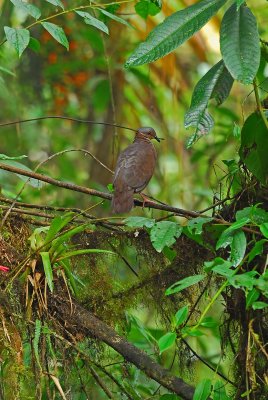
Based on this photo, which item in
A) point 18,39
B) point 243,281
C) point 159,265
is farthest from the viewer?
point 159,265

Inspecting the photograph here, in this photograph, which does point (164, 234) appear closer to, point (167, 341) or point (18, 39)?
point (167, 341)

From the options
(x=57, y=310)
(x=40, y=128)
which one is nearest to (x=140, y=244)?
(x=57, y=310)

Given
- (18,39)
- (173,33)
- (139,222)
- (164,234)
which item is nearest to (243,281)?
(164,234)

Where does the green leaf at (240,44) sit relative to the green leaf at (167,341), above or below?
above

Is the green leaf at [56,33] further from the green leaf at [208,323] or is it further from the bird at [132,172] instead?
the green leaf at [208,323]

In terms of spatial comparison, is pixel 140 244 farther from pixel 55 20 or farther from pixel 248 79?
pixel 55 20

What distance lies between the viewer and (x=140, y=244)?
3.01 meters

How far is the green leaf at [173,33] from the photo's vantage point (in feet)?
8.11

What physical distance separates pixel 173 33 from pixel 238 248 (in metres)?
0.69

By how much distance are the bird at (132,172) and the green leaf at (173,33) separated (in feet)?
2.55

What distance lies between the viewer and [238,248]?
7.79ft

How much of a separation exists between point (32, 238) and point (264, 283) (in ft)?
2.81

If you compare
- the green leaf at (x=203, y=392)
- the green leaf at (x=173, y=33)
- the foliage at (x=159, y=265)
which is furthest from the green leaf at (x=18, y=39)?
the green leaf at (x=203, y=392)

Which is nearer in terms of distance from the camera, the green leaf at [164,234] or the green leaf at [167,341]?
the green leaf at [167,341]
